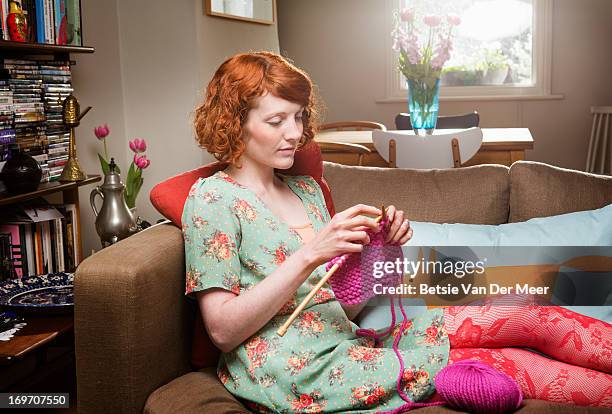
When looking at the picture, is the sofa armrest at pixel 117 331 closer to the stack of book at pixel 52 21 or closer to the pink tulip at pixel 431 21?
the stack of book at pixel 52 21

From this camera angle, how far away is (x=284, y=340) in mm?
1421

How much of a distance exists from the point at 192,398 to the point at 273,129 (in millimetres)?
548

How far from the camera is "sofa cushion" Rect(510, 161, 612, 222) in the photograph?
6.13 ft

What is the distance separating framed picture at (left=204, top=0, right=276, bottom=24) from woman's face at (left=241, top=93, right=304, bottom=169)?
2.27 meters

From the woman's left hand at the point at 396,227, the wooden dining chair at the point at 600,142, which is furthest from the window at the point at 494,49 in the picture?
the woman's left hand at the point at 396,227

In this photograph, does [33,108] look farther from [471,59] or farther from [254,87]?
[471,59]

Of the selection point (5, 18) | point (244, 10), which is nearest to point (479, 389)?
point (5, 18)

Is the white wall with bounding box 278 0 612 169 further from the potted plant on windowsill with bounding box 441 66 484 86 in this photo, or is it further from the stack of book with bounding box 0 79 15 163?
the stack of book with bounding box 0 79 15 163

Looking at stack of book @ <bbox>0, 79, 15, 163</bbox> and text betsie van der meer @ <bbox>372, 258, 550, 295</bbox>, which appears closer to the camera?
text betsie van der meer @ <bbox>372, 258, 550, 295</bbox>

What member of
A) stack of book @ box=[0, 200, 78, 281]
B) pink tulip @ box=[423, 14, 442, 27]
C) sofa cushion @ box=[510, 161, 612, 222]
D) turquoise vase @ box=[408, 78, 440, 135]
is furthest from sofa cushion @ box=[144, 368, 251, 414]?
pink tulip @ box=[423, 14, 442, 27]

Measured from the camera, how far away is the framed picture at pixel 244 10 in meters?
3.70

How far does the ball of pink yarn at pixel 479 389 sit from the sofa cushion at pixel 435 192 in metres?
0.66

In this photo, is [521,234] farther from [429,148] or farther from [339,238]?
[429,148]

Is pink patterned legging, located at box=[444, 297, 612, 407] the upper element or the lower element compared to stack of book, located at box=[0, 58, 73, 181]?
lower
